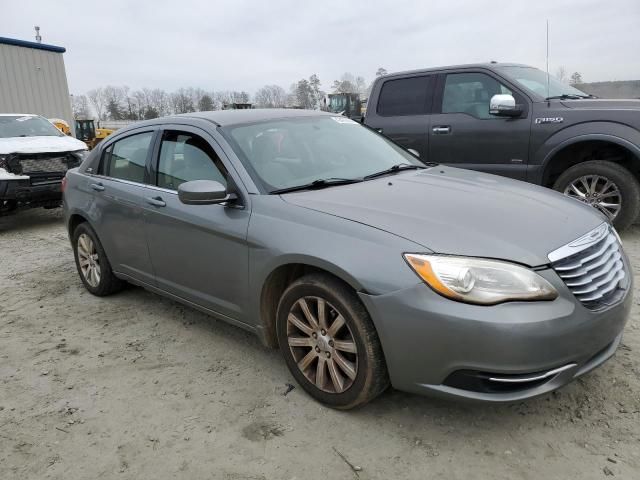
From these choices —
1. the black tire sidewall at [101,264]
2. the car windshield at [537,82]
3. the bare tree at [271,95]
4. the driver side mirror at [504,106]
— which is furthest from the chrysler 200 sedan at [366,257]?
the bare tree at [271,95]

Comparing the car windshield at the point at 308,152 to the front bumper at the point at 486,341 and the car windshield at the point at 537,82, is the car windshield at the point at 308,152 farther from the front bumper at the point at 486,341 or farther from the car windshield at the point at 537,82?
the car windshield at the point at 537,82

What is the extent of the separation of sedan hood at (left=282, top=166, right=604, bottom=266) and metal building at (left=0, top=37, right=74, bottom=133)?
17349mm

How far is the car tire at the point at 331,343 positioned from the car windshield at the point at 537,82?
15.1 ft

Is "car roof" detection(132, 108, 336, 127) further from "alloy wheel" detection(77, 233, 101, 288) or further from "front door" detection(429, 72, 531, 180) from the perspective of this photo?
"front door" detection(429, 72, 531, 180)

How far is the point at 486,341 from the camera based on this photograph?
7.08 ft

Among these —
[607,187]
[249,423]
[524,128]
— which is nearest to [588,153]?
[607,187]

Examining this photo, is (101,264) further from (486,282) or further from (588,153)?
(588,153)

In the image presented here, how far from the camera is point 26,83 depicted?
56.4 feet

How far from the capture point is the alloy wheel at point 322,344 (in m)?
2.60

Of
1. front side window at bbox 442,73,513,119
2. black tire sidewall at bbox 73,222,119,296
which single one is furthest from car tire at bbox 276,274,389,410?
front side window at bbox 442,73,513,119

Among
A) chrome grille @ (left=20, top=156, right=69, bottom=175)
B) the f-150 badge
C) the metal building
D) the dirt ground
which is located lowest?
the dirt ground

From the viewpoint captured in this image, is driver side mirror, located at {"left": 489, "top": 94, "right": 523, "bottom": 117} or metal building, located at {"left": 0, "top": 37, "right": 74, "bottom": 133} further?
metal building, located at {"left": 0, "top": 37, "right": 74, "bottom": 133}

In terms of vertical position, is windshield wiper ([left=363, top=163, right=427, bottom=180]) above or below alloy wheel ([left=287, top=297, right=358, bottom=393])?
above

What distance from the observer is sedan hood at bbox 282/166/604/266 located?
2.34m
